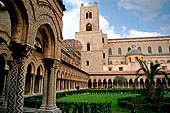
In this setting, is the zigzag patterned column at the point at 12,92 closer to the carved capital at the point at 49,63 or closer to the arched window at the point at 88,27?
the carved capital at the point at 49,63

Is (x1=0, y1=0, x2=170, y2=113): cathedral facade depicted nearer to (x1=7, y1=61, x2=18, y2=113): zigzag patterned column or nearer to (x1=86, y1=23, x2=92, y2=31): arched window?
(x1=7, y1=61, x2=18, y2=113): zigzag patterned column

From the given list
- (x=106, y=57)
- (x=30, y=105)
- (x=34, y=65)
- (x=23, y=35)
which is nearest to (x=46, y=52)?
(x=23, y=35)

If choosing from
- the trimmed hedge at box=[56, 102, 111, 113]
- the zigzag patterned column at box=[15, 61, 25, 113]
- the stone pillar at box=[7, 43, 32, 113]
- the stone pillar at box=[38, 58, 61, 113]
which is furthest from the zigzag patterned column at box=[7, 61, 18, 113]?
the trimmed hedge at box=[56, 102, 111, 113]

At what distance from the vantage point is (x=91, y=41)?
1473 inches

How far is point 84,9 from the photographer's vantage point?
4078cm

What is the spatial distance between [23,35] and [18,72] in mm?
1172

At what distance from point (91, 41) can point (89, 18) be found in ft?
23.7

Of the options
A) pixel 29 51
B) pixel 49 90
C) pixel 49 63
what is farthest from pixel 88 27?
pixel 29 51

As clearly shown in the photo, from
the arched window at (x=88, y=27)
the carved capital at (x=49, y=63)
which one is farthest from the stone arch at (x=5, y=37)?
the arched window at (x=88, y=27)

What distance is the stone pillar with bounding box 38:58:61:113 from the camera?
5.79 m

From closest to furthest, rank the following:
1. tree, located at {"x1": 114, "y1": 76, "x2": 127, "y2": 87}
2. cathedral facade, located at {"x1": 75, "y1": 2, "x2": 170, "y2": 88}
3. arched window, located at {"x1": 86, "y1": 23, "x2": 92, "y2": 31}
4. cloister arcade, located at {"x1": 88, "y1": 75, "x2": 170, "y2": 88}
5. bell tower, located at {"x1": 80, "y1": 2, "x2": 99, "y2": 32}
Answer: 1. tree, located at {"x1": 114, "y1": 76, "x2": 127, "y2": 87}
2. cloister arcade, located at {"x1": 88, "y1": 75, "x2": 170, "y2": 88}
3. cathedral facade, located at {"x1": 75, "y1": 2, "x2": 170, "y2": 88}
4. bell tower, located at {"x1": 80, "y1": 2, "x2": 99, "y2": 32}
5. arched window, located at {"x1": 86, "y1": 23, "x2": 92, "y2": 31}

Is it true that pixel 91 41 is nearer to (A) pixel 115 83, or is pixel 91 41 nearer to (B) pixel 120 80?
(A) pixel 115 83

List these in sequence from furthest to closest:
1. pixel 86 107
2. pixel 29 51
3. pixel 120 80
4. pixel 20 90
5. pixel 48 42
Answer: pixel 120 80 < pixel 86 107 < pixel 48 42 < pixel 29 51 < pixel 20 90

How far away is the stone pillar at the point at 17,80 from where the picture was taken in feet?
13.2
